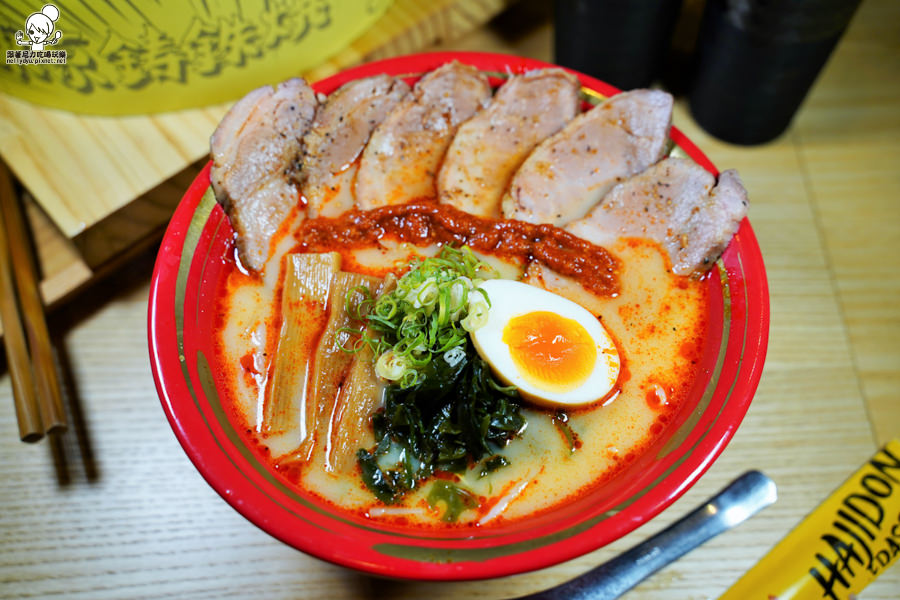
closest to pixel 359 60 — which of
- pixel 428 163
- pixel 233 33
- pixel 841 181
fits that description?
pixel 233 33

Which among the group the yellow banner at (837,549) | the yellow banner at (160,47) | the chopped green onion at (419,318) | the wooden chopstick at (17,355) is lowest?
the yellow banner at (837,549)

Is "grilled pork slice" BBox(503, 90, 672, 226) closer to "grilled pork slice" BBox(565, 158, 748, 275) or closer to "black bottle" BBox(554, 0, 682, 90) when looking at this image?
"grilled pork slice" BBox(565, 158, 748, 275)

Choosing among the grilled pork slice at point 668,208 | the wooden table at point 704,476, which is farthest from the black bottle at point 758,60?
the grilled pork slice at point 668,208

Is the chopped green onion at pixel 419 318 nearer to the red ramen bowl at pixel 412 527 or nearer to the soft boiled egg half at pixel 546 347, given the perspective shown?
the soft boiled egg half at pixel 546 347

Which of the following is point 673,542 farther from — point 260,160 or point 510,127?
point 260,160

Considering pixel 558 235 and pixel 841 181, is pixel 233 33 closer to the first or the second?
pixel 558 235
